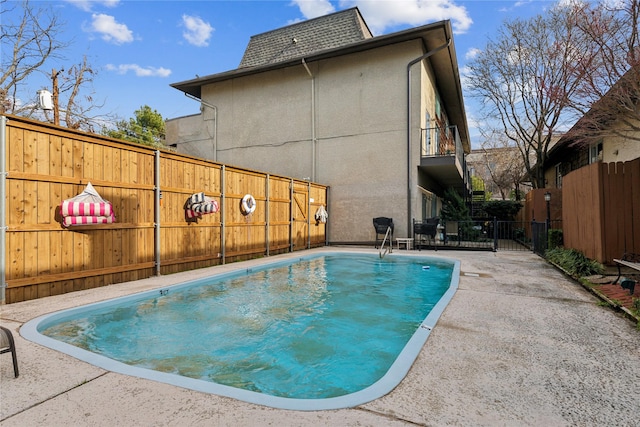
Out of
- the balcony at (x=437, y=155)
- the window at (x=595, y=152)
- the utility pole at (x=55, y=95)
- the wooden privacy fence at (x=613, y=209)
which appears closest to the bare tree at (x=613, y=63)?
the wooden privacy fence at (x=613, y=209)

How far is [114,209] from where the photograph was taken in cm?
567

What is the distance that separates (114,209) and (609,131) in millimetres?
9635

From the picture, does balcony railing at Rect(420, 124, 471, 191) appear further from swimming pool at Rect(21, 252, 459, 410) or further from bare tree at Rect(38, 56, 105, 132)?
bare tree at Rect(38, 56, 105, 132)

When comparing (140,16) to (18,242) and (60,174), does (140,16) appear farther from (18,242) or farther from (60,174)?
(18,242)

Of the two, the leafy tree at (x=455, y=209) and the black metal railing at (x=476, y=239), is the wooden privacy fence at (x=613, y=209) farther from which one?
the leafy tree at (x=455, y=209)

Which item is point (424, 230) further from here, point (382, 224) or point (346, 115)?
point (346, 115)

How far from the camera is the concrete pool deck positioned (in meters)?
1.79

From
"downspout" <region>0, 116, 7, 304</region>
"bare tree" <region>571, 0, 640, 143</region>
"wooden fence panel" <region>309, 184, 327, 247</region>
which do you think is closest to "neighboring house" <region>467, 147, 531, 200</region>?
"wooden fence panel" <region>309, 184, 327, 247</region>

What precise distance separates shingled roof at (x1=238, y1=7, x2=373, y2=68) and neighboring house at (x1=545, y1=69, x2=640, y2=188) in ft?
27.0

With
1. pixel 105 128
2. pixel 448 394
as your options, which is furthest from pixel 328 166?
pixel 105 128

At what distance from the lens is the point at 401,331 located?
399 centimetres

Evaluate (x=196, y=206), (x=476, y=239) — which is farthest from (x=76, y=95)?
(x=476, y=239)

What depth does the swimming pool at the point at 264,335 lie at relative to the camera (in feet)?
8.36

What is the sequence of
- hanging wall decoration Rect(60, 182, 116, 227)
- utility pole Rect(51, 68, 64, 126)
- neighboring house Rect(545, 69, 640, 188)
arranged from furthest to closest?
utility pole Rect(51, 68, 64, 126) < neighboring house Rect(545, 69, 640, 188) < hanging wall decoration Rect(60, 182, 116, 227)
